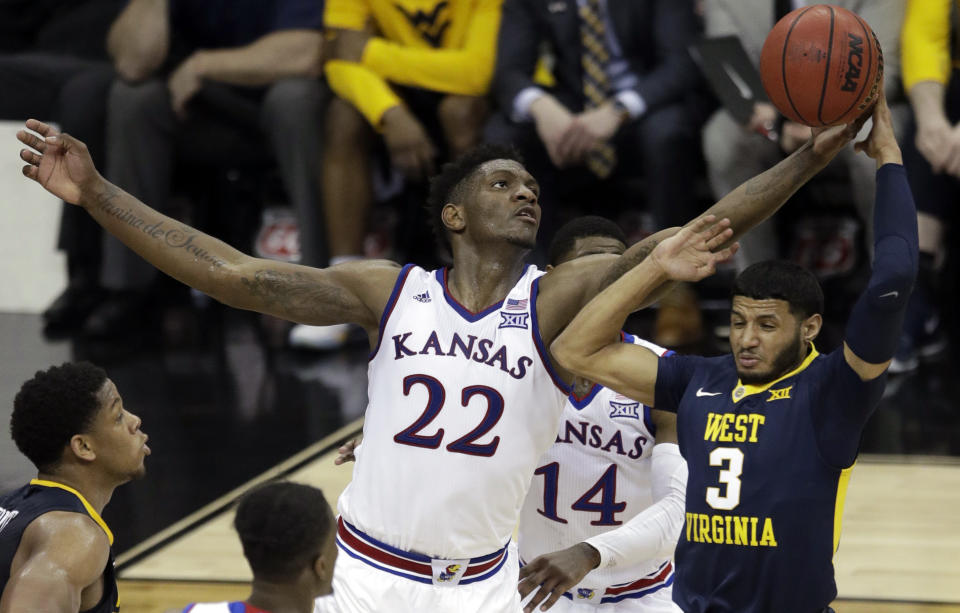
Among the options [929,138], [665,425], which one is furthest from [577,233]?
[929,138]

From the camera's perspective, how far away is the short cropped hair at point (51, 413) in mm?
3477

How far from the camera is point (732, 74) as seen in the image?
24.7 feet

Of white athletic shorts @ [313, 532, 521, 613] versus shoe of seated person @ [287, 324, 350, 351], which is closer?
white athletic shorts @ [313, 532, 521, 613]

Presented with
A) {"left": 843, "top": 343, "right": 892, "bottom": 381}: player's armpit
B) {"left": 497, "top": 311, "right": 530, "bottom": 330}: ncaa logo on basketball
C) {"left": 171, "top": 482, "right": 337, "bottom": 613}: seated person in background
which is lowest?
{"left": 171, "top": 482, "right": 337, "bottom": 613}: seated person in background

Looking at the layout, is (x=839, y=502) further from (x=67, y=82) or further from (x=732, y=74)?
(x=67, y=82)

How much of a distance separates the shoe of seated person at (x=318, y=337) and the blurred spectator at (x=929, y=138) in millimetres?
3190

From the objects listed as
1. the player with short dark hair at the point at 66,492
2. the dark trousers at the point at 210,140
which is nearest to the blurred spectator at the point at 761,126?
the dark trousers at the point at 210,140

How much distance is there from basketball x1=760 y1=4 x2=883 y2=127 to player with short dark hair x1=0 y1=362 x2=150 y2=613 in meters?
1.98

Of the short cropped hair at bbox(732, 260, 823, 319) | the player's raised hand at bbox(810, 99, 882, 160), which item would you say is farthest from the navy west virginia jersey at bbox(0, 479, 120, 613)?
the player's raised hand at bbox(810, 99, 882, 160)

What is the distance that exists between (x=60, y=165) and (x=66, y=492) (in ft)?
3.02

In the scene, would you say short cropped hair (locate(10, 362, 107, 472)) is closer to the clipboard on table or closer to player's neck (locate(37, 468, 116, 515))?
player's neck (locate(37, 468, 116, 515))

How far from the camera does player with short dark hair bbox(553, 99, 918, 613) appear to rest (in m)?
3.52

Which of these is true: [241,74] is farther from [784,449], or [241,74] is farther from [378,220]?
[784,449]

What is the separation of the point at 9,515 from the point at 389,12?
5.56 metres
